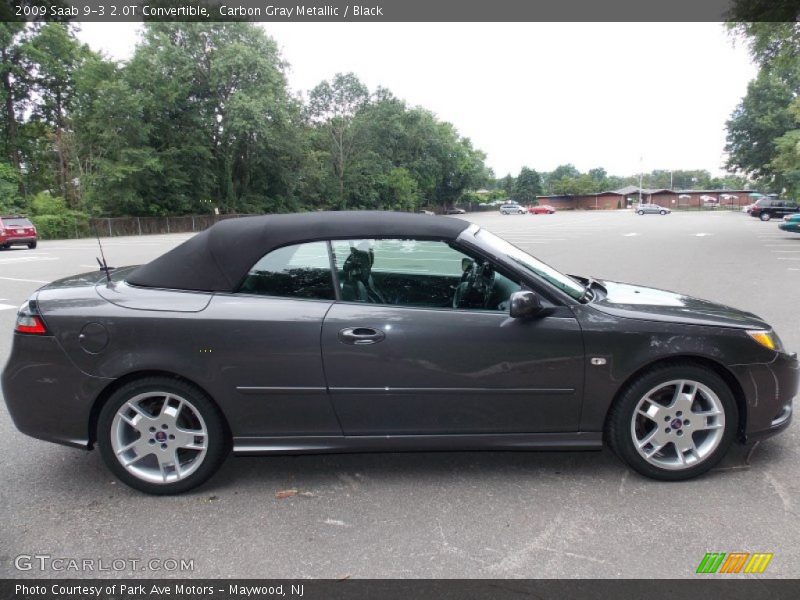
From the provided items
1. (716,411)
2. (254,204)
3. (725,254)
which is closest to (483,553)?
(716,411)

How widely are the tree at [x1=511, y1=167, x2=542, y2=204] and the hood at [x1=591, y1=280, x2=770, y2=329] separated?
111407mm

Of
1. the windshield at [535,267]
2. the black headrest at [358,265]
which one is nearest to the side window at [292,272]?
the black headrest at [358,265]

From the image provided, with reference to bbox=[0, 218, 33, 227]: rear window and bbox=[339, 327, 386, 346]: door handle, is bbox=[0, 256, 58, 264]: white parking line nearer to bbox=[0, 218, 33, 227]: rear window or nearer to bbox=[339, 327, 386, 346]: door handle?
bbox=[0, 218, 33, 227]: rear window

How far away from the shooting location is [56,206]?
122 feet

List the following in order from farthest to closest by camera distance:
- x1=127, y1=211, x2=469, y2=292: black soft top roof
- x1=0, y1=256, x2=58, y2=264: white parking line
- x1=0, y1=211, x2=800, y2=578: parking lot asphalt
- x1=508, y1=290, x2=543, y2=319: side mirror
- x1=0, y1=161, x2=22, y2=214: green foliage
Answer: x1=0, y1=161, x2=22, y2=214: green foliage → x1=0, y1=256, x2=58, y2=264: white parking line → x1=127, y1=211, x2=469, y2=292: black soft top roof → x1=508, y1=290, x2=543, y2=319: side mirror → x1=0, y1=211, x2=800, y2=578: parking lot asphalt

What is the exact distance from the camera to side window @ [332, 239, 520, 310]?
10.6ft

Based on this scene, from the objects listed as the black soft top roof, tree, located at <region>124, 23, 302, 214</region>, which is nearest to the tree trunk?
tree, located at <region>124, 23, 302, 214</region>

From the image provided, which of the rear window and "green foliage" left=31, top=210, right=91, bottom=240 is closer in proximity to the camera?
the rear window

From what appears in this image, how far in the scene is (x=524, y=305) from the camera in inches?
118

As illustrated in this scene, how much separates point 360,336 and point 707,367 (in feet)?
6.41

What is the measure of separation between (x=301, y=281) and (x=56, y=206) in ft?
135

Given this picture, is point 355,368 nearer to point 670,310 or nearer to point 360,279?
point 360,279

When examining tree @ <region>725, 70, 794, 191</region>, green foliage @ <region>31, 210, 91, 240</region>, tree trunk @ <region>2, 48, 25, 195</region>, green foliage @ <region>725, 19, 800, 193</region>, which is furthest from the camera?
tree @ <region>725, 70, 794, 191</region>

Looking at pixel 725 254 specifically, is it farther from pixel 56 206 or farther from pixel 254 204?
pixel 254 204
